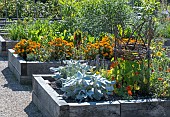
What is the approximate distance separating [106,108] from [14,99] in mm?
2231

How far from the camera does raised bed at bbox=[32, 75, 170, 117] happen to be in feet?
20.4

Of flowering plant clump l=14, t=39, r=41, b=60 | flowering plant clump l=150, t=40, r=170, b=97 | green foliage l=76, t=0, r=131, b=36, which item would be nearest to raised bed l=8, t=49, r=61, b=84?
flowering plant clump l=14, t=39, r=41, b=60

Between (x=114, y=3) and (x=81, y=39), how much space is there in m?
1.70

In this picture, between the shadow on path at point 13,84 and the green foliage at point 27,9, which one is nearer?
the shadow on path at point 13,84

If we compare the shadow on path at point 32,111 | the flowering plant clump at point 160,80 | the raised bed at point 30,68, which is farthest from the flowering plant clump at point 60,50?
the flowering plant clump at point 160,80

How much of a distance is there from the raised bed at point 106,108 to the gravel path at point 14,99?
0.57 meters

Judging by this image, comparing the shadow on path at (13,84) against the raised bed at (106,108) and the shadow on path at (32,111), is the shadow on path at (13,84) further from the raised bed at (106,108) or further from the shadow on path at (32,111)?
the raised bed at (106,108)

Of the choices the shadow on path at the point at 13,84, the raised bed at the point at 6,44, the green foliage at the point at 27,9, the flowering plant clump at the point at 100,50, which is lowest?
the shadow on path at the point at 13,84

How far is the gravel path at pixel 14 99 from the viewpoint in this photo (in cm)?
727

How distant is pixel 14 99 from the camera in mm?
8031

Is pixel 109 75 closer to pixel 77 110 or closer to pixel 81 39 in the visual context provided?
pixel 77 110

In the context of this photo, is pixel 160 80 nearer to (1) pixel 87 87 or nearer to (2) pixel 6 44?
(1) pixel 87 87

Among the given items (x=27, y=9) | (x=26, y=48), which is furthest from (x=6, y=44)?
(x=27, y=9)

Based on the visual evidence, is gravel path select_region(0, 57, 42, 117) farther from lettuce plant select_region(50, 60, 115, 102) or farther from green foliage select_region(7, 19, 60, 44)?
green foliage select_region(7, 19, 60, 44)
